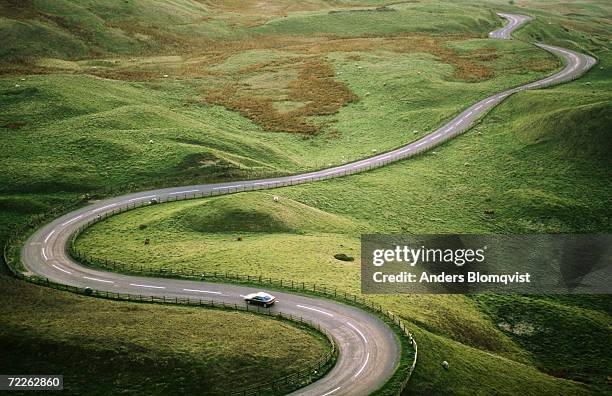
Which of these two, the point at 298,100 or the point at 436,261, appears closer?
the point at 436,261

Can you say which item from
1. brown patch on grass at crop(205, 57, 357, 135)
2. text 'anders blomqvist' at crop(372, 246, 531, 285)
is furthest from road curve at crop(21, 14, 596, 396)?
brown patch on grass at crop(205, 57, 357, 135)

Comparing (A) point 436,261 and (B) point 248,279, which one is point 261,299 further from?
(A) point 436,261

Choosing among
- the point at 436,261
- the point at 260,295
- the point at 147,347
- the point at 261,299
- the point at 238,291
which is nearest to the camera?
the point at 147,347

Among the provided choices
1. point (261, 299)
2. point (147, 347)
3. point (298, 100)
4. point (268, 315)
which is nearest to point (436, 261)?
point (261, 299)

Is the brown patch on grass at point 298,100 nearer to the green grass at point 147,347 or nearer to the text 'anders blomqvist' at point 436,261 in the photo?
the text 'anders blomqvist' at point 436,261

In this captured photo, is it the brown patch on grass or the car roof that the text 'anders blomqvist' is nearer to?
the car roof

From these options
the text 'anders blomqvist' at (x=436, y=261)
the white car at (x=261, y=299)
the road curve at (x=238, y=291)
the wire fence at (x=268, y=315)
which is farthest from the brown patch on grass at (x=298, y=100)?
the wire fence at (x=268, y=315)
